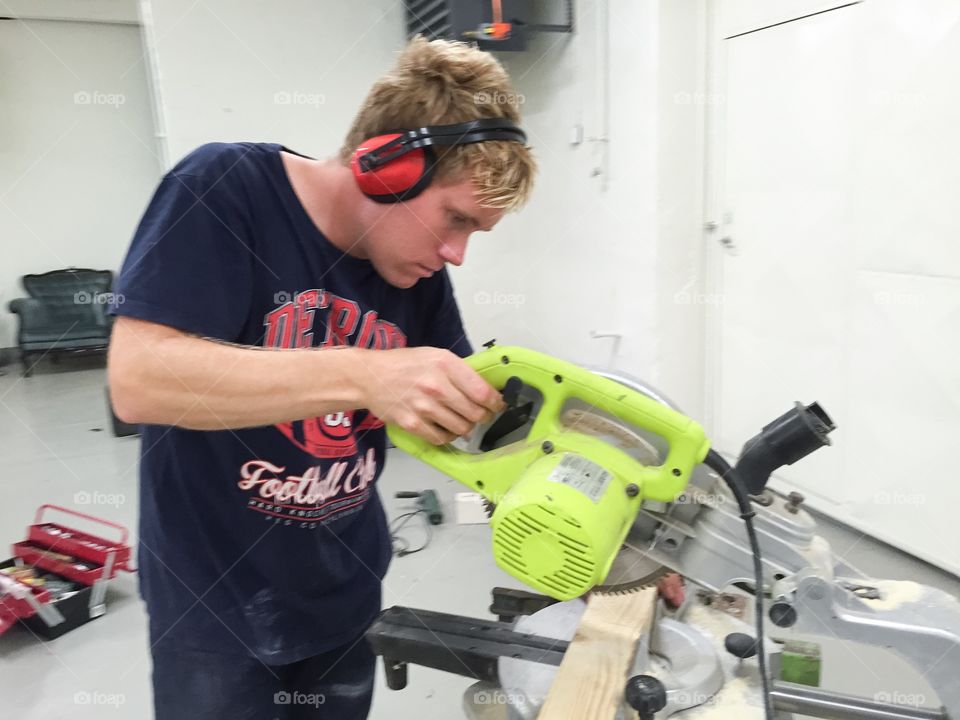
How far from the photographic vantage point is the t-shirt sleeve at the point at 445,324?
3.88 ft

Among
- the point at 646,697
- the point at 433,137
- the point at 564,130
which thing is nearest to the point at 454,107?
the point at 433,137

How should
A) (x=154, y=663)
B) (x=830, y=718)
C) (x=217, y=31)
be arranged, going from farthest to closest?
(x=217, y=31) → (x=154, y=663) → (x=830, y=718)

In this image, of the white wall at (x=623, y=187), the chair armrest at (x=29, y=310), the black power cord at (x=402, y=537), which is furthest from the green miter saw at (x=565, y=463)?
the chair armrest at (x=29, y=310)

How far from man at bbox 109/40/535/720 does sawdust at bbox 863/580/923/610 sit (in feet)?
1.62

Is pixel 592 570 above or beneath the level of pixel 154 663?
above

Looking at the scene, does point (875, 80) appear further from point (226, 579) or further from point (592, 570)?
point (226, 579)

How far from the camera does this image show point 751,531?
79 cm

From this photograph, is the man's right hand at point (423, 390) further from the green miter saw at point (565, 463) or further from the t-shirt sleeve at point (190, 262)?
the t-shirt sleeve at point (190, 262)

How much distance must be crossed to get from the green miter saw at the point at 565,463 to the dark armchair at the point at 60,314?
5.99 metres

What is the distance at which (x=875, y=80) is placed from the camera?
2330 millimetres

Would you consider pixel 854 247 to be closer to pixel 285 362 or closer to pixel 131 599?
pixel 285 362

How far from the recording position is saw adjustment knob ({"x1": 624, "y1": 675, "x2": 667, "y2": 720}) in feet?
2.42

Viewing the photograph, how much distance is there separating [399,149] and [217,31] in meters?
3.16

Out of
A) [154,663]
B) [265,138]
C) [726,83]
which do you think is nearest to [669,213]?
[726,83]
